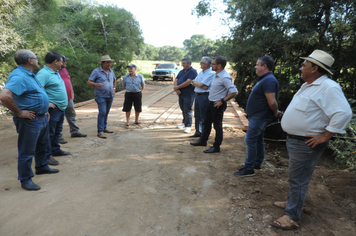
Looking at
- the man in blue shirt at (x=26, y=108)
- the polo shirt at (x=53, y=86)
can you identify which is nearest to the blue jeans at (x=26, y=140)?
the man in blue shirt at (x=26, y=108)

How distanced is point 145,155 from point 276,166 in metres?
2.40

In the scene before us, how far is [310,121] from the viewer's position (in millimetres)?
2168

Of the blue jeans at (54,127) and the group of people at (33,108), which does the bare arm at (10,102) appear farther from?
the blue jeans at (54,127)

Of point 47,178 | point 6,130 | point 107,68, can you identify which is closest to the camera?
point 47,178

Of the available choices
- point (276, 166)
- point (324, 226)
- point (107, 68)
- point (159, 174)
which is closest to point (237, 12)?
point (107, 68)

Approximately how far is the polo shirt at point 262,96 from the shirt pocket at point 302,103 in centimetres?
92

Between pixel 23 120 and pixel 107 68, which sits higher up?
pixel 107 68

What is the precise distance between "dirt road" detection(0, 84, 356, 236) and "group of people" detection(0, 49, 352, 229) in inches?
9.3

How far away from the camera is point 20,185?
316cm

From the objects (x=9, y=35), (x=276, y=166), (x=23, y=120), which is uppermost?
(x=9, y=35)

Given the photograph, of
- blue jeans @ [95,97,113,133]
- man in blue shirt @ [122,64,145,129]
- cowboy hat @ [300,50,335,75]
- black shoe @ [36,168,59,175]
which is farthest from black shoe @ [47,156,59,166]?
cowboy hat @ [300,50,335,75]

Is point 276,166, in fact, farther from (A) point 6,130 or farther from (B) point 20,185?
(A) point 6,130

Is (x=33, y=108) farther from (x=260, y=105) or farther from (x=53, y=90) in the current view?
(x=260, y=105)

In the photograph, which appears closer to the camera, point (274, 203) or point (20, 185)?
point (274, 203)
